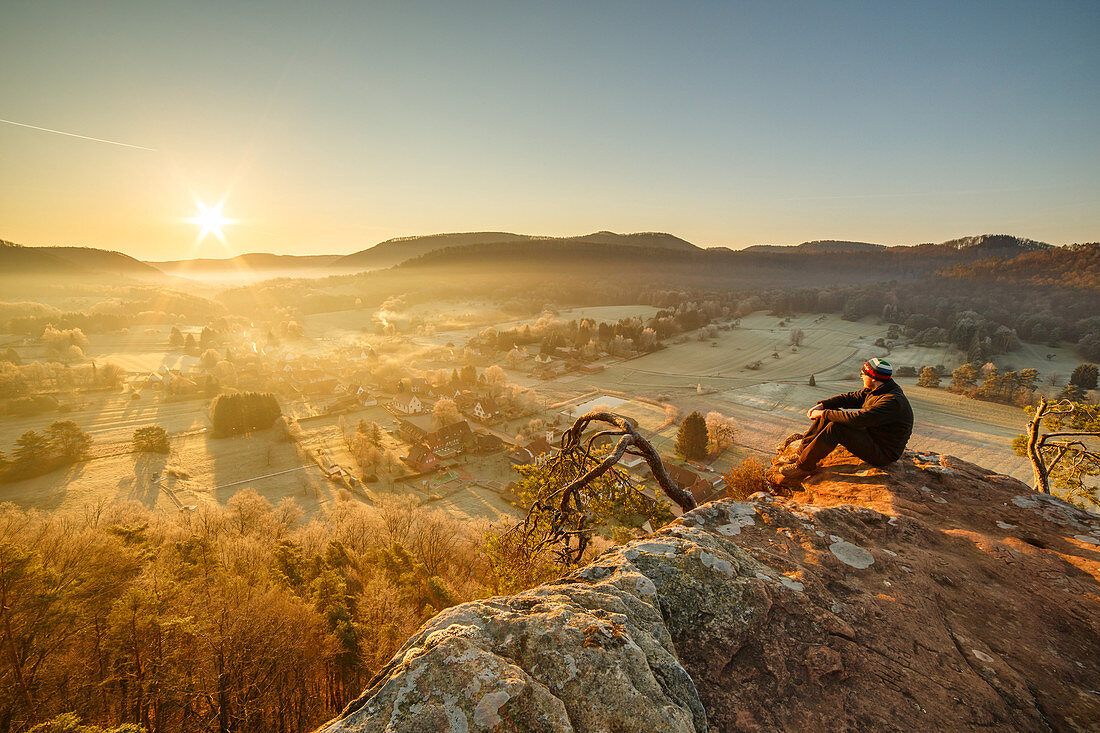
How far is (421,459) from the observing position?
37531 mm

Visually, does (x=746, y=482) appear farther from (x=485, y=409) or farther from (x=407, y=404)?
(x=407, y=404)

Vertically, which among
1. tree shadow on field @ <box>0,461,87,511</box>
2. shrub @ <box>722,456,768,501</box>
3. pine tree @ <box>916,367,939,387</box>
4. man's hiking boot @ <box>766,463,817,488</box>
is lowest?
tree shadow on field @ <box>0,461,87,511</box>

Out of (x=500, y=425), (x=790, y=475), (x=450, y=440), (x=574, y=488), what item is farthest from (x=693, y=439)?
(x=574, y=488)

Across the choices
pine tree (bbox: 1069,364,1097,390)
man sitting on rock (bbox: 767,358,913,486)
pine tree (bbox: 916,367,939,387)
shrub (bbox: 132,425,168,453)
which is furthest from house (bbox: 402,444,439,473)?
pine tree (bbox: 1069,364,1097,390)

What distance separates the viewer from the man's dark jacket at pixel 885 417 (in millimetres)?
6789

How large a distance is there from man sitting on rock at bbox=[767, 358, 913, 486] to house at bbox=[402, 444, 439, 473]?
3424 centimetres

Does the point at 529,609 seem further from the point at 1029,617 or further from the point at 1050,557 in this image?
the point at 1050,557

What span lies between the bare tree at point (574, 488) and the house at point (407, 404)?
46304 millimetres

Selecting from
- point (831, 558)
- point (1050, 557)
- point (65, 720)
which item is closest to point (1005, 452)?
point (1050, 557)

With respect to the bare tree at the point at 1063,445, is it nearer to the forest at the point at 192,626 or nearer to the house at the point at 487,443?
the forest at the point at 192,626

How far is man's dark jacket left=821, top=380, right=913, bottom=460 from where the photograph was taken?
6.79m

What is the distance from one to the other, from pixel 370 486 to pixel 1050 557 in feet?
122

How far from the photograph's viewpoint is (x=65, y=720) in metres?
5.22

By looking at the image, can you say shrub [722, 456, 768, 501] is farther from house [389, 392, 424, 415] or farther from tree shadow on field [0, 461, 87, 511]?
house [389, 392, 424, 415]
